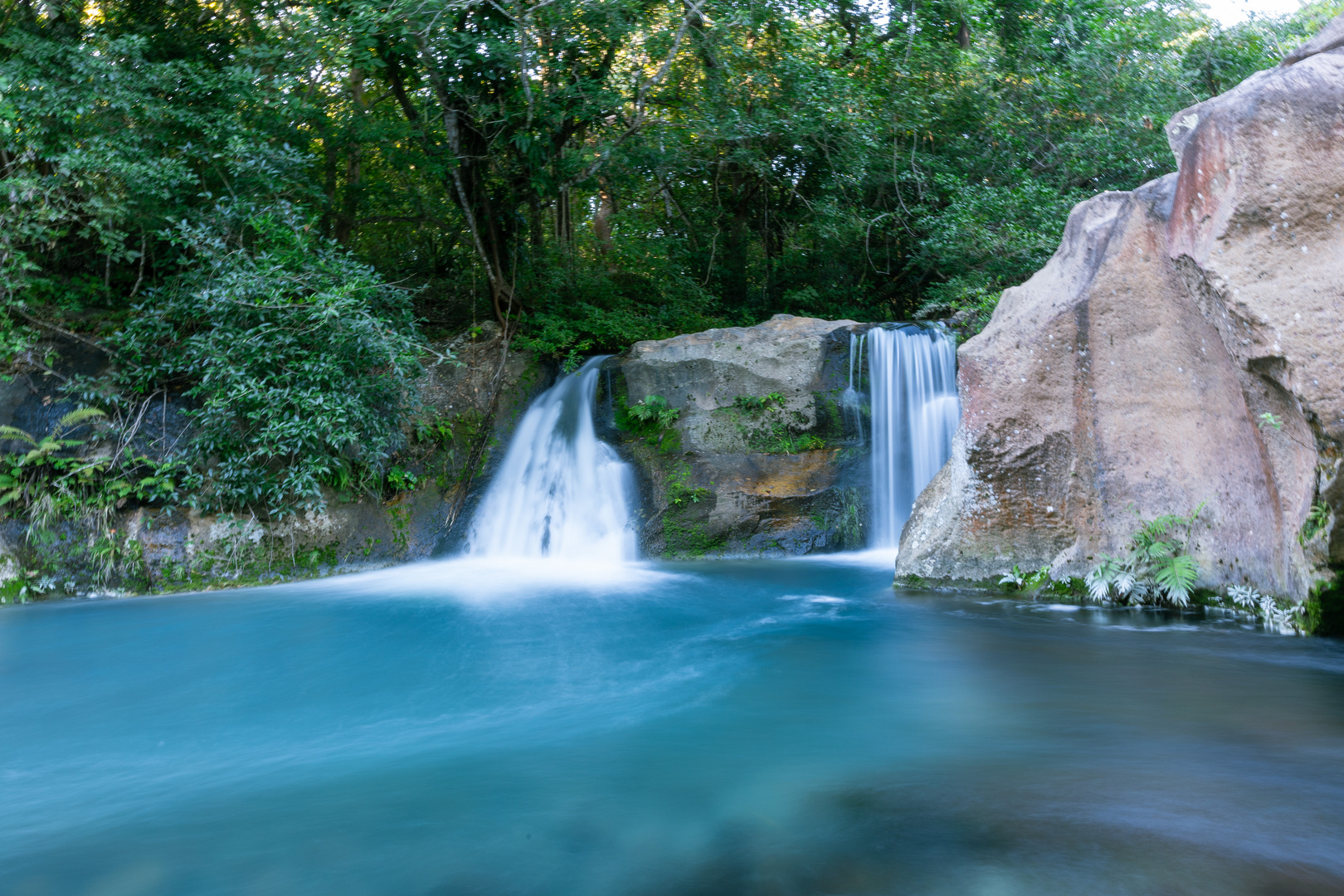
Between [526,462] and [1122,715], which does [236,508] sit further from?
[1122,715]

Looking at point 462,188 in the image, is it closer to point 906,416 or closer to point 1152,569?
point 906,416

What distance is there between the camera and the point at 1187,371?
6.17 m

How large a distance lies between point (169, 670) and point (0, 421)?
5.52 metres

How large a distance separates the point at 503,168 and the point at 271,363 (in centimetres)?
531

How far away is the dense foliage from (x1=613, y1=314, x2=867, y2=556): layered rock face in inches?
88.5

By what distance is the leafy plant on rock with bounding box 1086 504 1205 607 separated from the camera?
6.13 metres

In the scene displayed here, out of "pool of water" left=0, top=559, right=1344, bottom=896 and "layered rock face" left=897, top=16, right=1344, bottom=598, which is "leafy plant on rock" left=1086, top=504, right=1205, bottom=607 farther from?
"pool of water" left=0, top=559, right=1344, bottom=896

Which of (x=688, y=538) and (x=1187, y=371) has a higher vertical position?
(x=1187, y=371)

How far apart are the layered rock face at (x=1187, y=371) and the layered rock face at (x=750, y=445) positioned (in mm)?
2841

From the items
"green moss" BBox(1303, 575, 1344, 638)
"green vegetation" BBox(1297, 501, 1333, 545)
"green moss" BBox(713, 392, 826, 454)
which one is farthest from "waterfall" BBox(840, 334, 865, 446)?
"green vegetation" BBox(1297, 501, 1333, 545)

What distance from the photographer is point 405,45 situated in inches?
449

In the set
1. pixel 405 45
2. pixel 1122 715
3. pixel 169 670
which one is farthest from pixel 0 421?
pixel 1122 715

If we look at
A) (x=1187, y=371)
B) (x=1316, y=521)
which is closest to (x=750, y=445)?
(x=1187, y=371)

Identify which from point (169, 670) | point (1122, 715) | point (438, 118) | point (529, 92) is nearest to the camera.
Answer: point (1122, 715)
